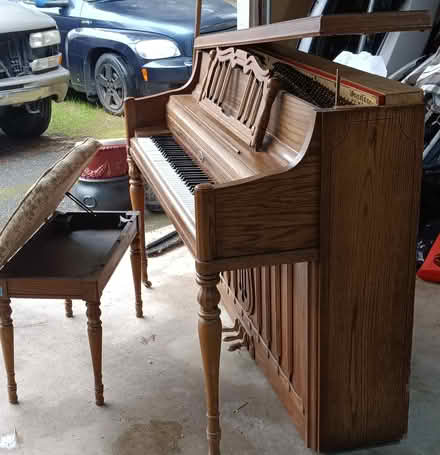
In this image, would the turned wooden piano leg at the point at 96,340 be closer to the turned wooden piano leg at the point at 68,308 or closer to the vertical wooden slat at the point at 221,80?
the turned wooden piano leg at the point at 68,308

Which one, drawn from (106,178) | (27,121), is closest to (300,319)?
(106,178)

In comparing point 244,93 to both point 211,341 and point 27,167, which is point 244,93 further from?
point 27,167

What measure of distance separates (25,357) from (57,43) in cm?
306

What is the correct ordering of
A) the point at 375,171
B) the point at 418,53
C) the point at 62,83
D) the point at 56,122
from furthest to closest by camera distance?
the point at 56,122 < the point at 62,83 < the point at 418,53 < the point at 375,171

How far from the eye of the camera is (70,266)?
245 centimetres

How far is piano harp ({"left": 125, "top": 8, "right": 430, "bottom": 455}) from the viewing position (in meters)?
1.87

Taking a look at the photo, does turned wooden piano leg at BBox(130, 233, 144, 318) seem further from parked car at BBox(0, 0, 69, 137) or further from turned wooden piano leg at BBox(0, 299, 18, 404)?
parked car at BBox(0, 0, 69, 137)

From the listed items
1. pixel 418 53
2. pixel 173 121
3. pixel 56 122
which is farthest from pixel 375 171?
pixel 56 122

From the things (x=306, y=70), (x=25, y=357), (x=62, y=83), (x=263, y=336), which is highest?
(x=306, y=70)

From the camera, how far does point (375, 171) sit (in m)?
1.92

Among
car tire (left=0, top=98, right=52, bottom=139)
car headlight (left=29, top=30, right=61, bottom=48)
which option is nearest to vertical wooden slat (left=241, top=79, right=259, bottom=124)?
car headlight (left=29, top=30, right=61, bottom=48)

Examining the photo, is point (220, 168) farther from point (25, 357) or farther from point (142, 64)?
point (142, 64)

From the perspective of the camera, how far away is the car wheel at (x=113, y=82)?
5336 mm

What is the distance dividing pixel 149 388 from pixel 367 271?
1.05 metres
